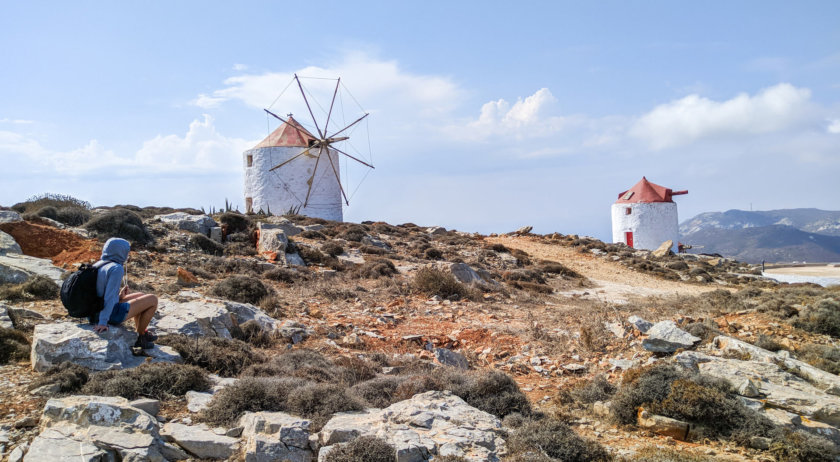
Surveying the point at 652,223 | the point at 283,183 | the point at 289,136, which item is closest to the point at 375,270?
the point at 283,183

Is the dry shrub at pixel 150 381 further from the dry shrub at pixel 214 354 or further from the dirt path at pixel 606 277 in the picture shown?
the dirt path at pixel 606 277

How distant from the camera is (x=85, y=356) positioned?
21.5 feet

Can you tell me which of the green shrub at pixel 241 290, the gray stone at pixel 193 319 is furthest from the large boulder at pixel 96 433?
the green shrub at pixel 241 290

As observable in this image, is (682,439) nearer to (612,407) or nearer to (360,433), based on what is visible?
(612,407)

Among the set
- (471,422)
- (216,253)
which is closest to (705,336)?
(471,422)

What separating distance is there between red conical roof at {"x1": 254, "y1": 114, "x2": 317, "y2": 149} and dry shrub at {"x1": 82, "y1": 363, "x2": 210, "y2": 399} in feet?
97.3

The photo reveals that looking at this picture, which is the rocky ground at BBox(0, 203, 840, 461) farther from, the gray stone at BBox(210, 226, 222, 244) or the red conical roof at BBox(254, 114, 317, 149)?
the red conical roof at BBox(254, 114, 317, 149)

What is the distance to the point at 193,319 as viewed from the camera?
8781 millimetres

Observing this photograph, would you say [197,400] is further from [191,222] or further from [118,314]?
[191,222]

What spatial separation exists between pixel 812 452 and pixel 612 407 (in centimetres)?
206

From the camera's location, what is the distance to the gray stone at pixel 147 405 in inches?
223

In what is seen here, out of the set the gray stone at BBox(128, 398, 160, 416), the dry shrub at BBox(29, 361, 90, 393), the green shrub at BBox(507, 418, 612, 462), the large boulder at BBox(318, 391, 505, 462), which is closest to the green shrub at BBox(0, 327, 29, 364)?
the dry shrub at BBox(29, 361, 90, 393)

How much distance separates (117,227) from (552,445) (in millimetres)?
Answer: 15435

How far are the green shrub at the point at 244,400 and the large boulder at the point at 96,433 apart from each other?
0.61 meters
